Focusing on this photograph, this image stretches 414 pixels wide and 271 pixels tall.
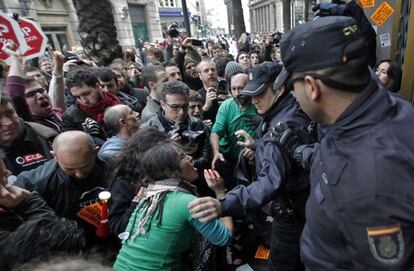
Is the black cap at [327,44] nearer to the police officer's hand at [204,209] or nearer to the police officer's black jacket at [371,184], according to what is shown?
the police officer's black jacket at [371,184]

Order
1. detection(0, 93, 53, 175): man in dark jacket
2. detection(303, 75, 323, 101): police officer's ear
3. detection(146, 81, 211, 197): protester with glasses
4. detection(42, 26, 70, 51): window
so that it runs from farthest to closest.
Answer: detection(42, 26, 70, 51): window → detection(146, 81, 211, 197): protester with glasses → detection(0, 93, 53, 175): man in dark jacket → detection(303, 75, 323, 101): police officer's ear

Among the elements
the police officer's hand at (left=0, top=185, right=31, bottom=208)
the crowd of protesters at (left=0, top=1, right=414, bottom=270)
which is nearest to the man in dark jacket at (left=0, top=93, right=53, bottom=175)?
the crowd of protesters at (left=0, top=1, right=414, bottom=270)

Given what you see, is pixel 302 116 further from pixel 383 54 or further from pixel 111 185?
pixel 383 54

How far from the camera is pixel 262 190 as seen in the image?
1.80 meters

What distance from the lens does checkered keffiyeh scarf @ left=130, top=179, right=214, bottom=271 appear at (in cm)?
166

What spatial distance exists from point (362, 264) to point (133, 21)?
2434 cm

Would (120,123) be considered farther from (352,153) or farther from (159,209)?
(352,153)

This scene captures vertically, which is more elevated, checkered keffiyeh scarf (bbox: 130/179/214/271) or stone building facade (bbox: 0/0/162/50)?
stone building facade (bbox: 0/0/162/50)

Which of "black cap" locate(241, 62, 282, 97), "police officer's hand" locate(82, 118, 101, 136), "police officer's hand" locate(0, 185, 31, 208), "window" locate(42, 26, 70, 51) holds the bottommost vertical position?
"police officer's hand" locate(82, 118, 101, 136)

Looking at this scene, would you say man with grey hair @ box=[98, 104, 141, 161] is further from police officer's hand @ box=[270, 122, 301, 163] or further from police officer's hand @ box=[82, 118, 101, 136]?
police officer's hand @ box=[270, 122, 301, 163]

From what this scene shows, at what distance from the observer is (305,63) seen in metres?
1.22

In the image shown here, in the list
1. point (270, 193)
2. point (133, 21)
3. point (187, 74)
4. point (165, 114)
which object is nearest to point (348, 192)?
point (270, 193)

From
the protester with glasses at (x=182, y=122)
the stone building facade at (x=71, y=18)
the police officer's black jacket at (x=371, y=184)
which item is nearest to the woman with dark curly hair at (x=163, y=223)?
the police officer's black jacket at (x=371, y=184)

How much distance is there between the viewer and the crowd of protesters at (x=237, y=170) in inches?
41.8
